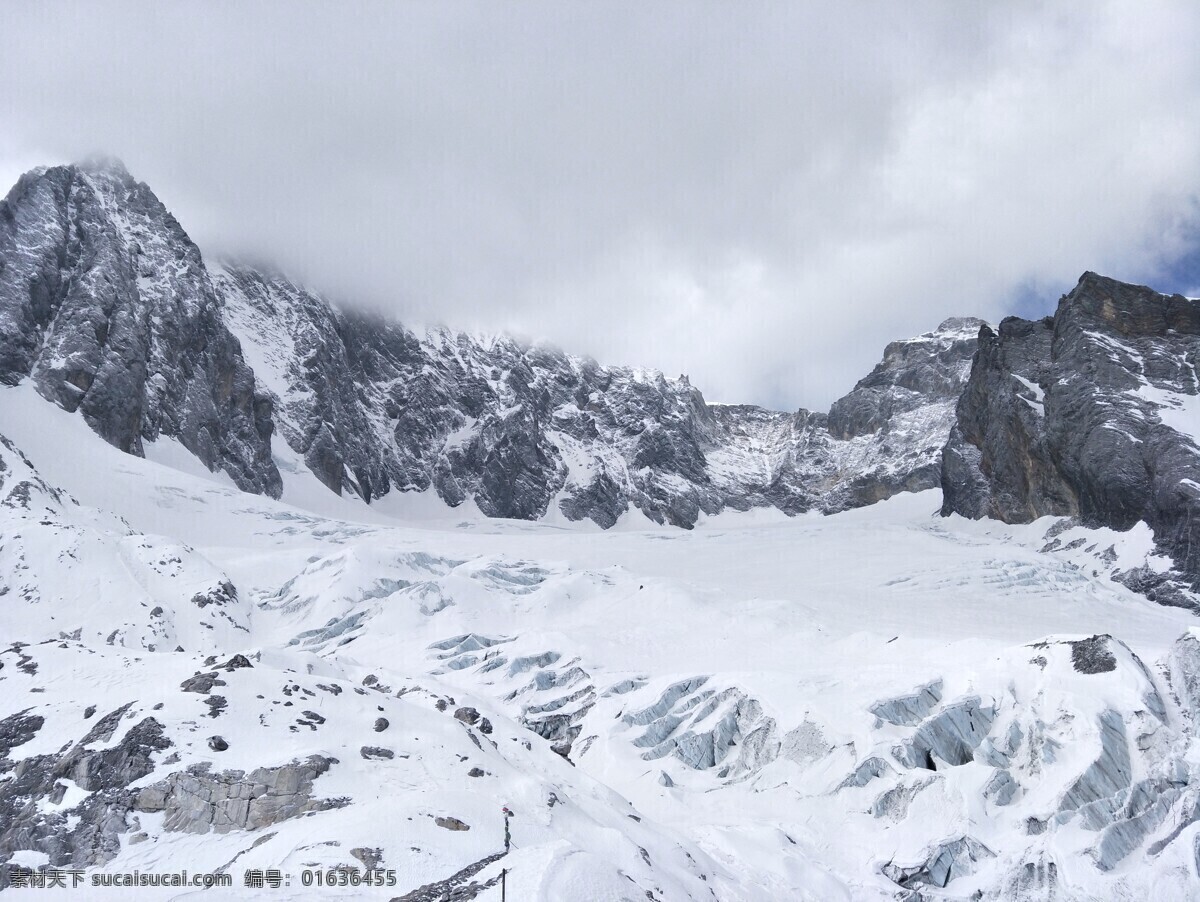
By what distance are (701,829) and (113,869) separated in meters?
25.7

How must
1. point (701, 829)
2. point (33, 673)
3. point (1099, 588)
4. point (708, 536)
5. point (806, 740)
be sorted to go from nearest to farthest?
point (33, 673) → point (701, 829) → point (806, 740) → point (1099, 588) → point (708, 536)

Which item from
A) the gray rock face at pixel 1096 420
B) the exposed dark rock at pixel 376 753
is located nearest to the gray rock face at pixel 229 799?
the exposed dark rock at pixel 376 753

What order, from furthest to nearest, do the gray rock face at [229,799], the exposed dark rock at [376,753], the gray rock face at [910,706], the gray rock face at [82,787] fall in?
1. the gray rock face at [910,706]
2. the exposed dark rock at [376,753]
3. the gray rock face at [229,799]
4. the gray rock face at [82,787]

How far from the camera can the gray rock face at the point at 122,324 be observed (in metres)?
155

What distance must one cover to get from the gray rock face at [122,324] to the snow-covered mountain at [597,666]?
0.72 meters

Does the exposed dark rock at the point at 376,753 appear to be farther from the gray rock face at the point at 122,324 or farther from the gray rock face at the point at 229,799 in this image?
the gray rock face at the point at 122,324

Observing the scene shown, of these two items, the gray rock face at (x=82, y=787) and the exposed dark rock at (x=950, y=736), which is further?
the exposed dark rock at (x=950, y=736)

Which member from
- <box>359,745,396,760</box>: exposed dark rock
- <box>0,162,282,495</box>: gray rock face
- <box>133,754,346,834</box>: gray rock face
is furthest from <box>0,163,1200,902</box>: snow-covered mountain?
<box>0,162,282,495</box>: gray rock face

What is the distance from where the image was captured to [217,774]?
30.8 meters

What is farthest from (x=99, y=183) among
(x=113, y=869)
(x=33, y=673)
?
(x=113, y=869)

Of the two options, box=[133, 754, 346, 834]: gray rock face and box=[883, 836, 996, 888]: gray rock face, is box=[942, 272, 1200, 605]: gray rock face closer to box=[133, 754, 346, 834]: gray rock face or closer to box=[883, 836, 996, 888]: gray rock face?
box=[883, 836, 996, 888]: gray rock face

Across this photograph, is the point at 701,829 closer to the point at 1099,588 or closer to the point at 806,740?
the point at 806,740

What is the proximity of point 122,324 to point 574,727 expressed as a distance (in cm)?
13850

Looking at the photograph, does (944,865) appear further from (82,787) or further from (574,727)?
(82,787)
